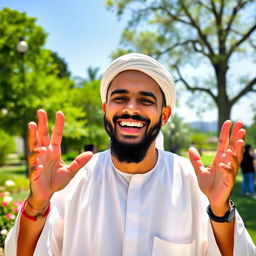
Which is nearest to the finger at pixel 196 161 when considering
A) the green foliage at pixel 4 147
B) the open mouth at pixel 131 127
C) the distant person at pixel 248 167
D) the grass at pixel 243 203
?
the open mouth at pixel 131 127

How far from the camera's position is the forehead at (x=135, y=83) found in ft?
6.99

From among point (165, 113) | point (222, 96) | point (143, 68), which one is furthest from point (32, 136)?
point (222, 96)

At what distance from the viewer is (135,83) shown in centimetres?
214

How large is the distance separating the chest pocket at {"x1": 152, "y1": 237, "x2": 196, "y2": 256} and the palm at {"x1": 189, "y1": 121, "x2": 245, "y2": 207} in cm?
40

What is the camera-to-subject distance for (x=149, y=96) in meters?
2.14

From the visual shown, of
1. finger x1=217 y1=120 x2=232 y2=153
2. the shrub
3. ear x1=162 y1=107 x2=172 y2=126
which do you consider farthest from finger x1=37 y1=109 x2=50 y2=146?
the shrub

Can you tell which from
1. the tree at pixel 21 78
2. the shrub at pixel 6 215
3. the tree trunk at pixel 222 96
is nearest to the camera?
the shrub at pixel 6 215

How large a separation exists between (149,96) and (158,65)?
0.79ft

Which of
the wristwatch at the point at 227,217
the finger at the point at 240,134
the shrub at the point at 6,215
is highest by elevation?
the finger at the point at 240,134

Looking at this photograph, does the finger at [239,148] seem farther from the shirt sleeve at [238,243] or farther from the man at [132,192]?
the shirt sleeve at [238,243]

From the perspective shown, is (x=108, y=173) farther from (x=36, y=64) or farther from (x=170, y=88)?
(x=36, y=64)

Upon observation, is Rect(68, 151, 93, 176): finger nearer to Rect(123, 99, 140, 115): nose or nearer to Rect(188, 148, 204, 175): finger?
Rect(123, 99, 140, 115): nose

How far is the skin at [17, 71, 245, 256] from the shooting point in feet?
5.90

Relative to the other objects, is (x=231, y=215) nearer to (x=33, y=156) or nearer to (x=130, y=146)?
(x=130, y=146)
